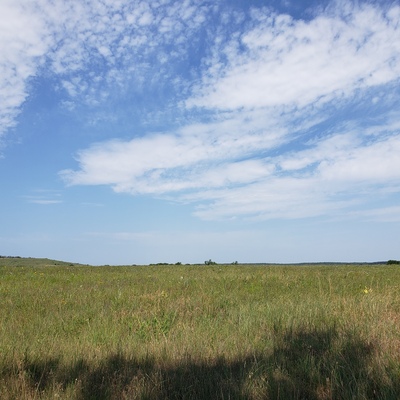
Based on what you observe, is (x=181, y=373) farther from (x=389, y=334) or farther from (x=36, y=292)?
(x=36, y=292)

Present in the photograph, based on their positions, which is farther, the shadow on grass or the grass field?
the grass field

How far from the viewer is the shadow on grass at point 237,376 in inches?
162

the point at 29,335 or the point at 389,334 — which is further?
the point at 29,335

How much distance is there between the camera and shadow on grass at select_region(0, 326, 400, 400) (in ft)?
13.5

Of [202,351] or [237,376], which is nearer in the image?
[237,376]

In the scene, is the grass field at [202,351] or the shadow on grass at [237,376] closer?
the shadow on grass at [237,376]

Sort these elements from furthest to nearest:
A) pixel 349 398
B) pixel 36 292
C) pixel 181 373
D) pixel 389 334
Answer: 1. pixel 36 292
2. pixel 389 334
3. pixel 181 373
4. pixel 349 398

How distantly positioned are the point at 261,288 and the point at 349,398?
8645 mm

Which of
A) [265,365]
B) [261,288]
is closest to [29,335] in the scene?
[265,365]

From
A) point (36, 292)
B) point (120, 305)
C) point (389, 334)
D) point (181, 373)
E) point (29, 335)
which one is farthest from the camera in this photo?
point (36, 292)

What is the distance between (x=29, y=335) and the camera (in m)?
6.84

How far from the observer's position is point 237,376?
4605 millimetres

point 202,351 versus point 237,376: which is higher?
point 202,351

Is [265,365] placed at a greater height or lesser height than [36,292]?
lesser
